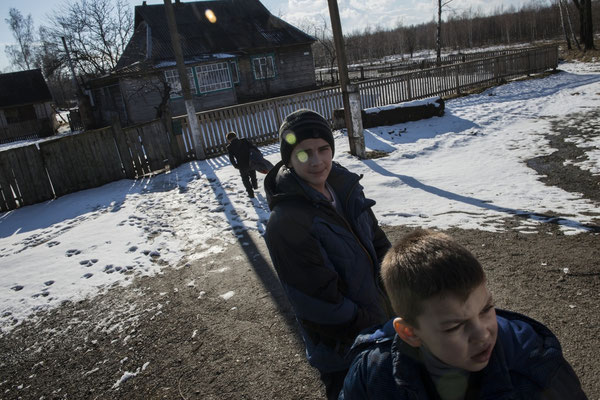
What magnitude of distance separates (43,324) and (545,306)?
4977mm

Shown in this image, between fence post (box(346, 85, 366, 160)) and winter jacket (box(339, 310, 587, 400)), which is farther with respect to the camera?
fence post (box(346, 85, 366, 160))

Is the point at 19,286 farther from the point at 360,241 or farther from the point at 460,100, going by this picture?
the point at 460,100

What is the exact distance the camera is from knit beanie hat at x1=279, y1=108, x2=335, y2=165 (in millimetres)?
2018

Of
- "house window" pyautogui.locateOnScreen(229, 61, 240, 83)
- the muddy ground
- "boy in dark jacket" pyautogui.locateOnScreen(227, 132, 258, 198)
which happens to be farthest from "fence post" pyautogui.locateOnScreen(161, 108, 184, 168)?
"house window" pyautogui.locateOnScreen(229, 61, 240, 83)

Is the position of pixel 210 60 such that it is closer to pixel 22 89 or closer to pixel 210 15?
pixel 210 15

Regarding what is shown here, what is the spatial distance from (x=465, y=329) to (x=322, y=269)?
0.67 metres

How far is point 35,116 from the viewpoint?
34.3 meters

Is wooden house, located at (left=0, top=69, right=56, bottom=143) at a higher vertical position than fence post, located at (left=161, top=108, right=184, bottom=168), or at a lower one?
higher

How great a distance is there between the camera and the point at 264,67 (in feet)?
85.0

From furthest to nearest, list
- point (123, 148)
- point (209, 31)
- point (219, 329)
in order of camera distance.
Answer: point (209, 31), point (123, 148), point (219, 329)

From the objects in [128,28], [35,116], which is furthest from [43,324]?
[35,116]

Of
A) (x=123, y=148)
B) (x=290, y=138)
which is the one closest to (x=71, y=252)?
(x=123, y=148)

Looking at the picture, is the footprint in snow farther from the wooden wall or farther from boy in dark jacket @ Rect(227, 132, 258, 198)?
the wooden wall

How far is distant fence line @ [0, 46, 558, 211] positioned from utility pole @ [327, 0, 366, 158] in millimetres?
2101
